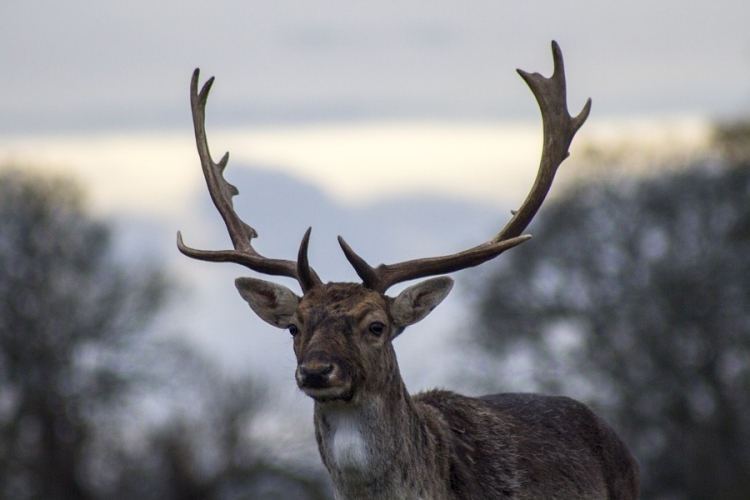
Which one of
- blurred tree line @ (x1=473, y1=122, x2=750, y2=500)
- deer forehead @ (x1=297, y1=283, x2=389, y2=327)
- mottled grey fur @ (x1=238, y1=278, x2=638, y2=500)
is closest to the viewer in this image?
mottled grey fur @ (x1=238, y1=278, x2=638, y2=500)

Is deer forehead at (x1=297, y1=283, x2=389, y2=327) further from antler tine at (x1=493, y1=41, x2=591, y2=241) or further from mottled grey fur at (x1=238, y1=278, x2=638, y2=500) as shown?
antler tine at (x1=493, y1=41, x2=591, y2=241)

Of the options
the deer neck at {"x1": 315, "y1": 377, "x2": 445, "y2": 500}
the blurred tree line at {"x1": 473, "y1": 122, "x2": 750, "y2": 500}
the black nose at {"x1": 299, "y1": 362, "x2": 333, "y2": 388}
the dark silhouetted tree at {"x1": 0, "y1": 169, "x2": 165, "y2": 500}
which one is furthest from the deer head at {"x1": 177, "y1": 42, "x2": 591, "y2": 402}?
the dark silhouetted tree at {"x1": 0, "y1": 169, "x2": 165, "y2": 500}

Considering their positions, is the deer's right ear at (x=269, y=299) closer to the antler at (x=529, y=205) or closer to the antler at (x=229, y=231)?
the antler at (x=229, y=231)

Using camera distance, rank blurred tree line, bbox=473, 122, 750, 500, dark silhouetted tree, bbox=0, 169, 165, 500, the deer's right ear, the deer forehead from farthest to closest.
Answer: dark silhouetted tree, bbox=0, 169, 165, 500
blurred tree line, bbox=473, 122, 750, 500
the deer's right ear
the deer forehead

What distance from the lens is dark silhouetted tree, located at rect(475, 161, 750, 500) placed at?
47625mm

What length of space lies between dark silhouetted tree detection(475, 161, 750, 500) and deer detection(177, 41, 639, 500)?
33.8 m

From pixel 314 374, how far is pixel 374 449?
2.77ft

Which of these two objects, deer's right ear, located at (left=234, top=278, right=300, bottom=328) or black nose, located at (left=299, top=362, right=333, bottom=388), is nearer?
black nose, located at (left=299, top=362, right=333, bottom=388)

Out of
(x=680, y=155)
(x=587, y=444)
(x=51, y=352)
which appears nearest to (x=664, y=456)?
(x=680, y=155)

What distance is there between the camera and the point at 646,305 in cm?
4866

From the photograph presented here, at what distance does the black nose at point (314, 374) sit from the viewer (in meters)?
10.7

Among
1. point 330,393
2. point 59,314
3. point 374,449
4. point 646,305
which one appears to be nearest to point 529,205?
point 374,449

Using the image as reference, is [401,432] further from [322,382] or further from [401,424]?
[322,382]

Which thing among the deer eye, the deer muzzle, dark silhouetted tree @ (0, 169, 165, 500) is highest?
dark silhouetted tree @ (0, 169, 165, 500)
